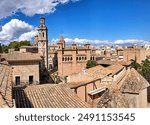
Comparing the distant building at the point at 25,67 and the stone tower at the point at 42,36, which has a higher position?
the stone tower at the point at 42,36

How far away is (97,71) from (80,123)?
400 centimetres

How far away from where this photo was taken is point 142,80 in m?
3.05

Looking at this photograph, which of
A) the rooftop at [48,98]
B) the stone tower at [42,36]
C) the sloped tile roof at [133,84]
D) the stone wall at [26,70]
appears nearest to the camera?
the rooftop at [48,98]

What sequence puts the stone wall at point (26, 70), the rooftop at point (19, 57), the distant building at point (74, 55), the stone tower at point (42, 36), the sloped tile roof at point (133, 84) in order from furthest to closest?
the distant building at point (74, 55)
the rooftop at point (19, 57)
the stone wall at point (26, 70)
the sloped tile roof at point (133, 84)
the stone tower at point (42, 36)

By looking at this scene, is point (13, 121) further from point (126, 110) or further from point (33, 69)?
point (33, 69)

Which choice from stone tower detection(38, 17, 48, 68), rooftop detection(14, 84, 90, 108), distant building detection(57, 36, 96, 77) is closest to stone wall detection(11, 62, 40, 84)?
stone tower detection(38, 17, 48, 68)

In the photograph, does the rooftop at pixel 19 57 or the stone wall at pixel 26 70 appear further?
the rooftop at pixel 19 57

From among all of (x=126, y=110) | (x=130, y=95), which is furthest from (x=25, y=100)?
(x=130, y=95)

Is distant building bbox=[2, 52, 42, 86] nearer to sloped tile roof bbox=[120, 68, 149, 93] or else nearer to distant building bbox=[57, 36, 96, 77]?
sloped tile roof bbox=[120, 68, 149, 93]

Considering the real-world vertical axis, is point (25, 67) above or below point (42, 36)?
below

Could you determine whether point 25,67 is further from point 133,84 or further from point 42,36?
point 133,84

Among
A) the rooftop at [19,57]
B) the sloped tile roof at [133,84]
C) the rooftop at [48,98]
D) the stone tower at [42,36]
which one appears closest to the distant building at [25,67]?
the rooftop at [19,57]

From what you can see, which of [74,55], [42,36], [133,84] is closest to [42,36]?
[42,36]

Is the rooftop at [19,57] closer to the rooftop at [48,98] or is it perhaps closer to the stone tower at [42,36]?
the stone tower at [42,36]
